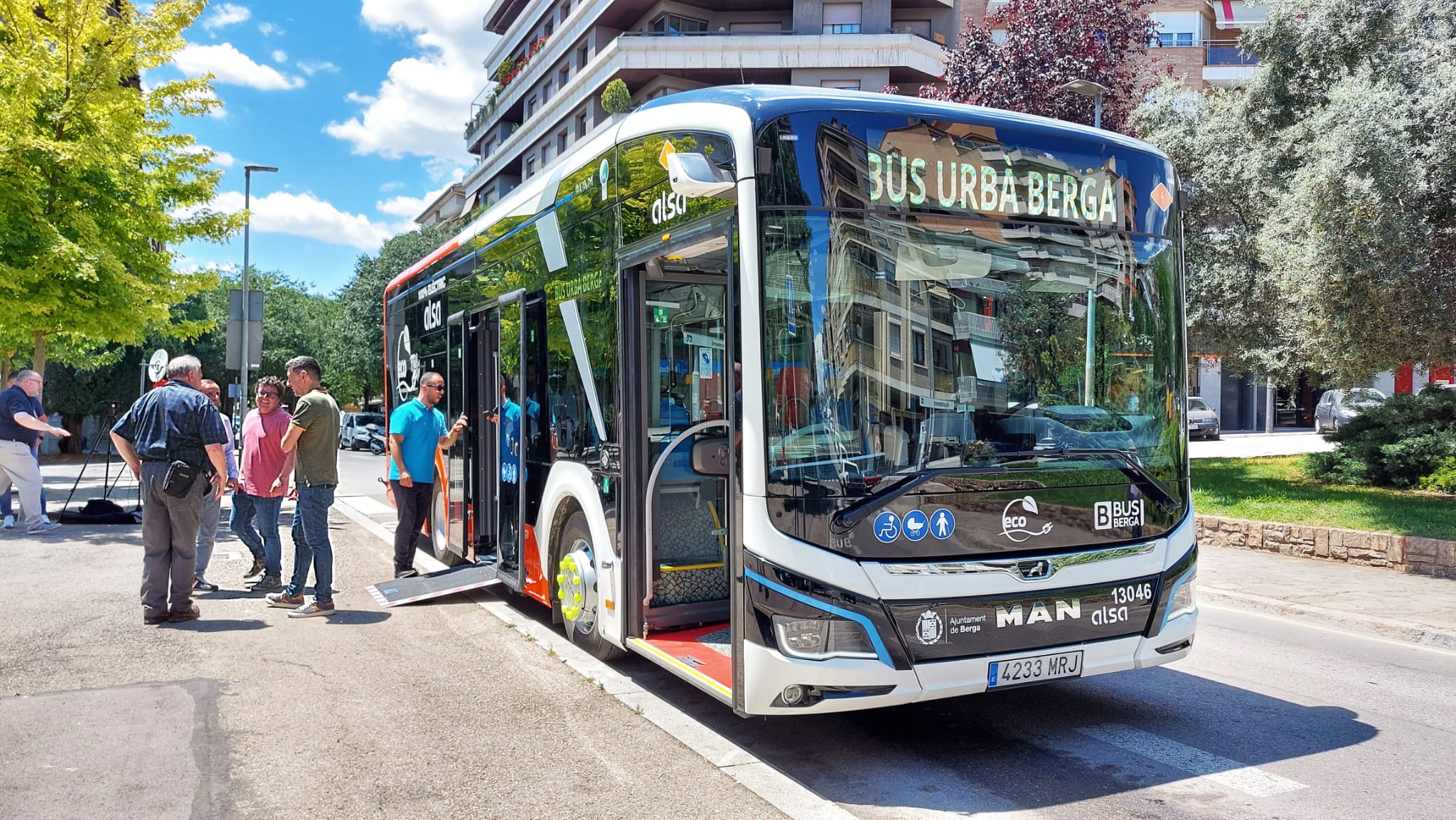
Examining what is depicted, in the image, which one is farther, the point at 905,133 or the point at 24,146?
the point at 24,146

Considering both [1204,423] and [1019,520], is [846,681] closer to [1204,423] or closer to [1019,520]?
[1019,520]

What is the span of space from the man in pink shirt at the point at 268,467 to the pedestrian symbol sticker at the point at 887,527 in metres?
5.23

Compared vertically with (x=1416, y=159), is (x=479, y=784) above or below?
below

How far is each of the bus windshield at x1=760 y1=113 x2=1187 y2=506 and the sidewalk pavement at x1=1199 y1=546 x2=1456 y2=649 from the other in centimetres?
431

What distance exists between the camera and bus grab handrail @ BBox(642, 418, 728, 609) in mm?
5816

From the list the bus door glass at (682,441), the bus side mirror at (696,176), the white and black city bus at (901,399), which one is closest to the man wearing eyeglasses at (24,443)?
the bus door glass at (682,441)

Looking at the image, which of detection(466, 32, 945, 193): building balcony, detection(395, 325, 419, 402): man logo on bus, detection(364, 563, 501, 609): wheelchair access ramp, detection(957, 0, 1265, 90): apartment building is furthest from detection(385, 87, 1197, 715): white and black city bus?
detection(957, 0, 1265, 90): apartment building

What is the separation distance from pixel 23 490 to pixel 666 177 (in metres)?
11.5

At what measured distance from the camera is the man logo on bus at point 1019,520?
459 cm

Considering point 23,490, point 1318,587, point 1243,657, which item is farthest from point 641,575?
point 23,490

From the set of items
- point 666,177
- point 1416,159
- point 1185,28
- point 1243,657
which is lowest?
point 1243,657

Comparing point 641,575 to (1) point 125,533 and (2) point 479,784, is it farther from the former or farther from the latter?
(1) point 125,533

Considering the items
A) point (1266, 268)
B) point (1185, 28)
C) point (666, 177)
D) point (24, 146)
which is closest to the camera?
point (666, 177)

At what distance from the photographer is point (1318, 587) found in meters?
9.61
